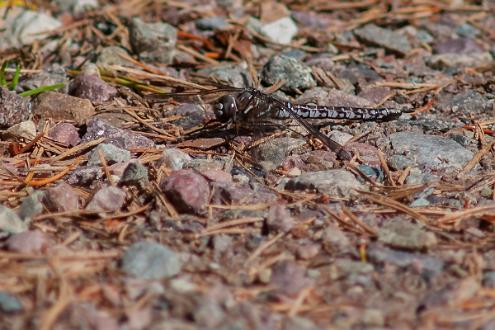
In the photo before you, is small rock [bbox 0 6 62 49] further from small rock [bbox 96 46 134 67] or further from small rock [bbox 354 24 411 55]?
small rock [bbox 354 24 411 55]

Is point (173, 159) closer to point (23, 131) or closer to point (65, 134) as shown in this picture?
point (65, 134)

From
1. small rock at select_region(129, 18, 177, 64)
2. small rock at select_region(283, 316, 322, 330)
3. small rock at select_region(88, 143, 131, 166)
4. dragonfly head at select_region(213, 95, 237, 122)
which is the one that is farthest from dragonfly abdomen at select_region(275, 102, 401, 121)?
small rock at select_region(283, 316, 322, 330)

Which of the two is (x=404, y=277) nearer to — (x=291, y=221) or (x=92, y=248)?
(x=291, y=221)

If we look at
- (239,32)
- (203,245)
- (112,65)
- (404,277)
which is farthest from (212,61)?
(404,277)

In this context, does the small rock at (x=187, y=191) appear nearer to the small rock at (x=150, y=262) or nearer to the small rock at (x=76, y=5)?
the small rock at (x=150, y=262)

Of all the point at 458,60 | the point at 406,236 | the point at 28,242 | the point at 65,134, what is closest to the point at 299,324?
the point at 406,236

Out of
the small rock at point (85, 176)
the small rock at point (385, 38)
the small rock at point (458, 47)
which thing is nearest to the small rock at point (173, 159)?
the small rock at point (85, 176)
